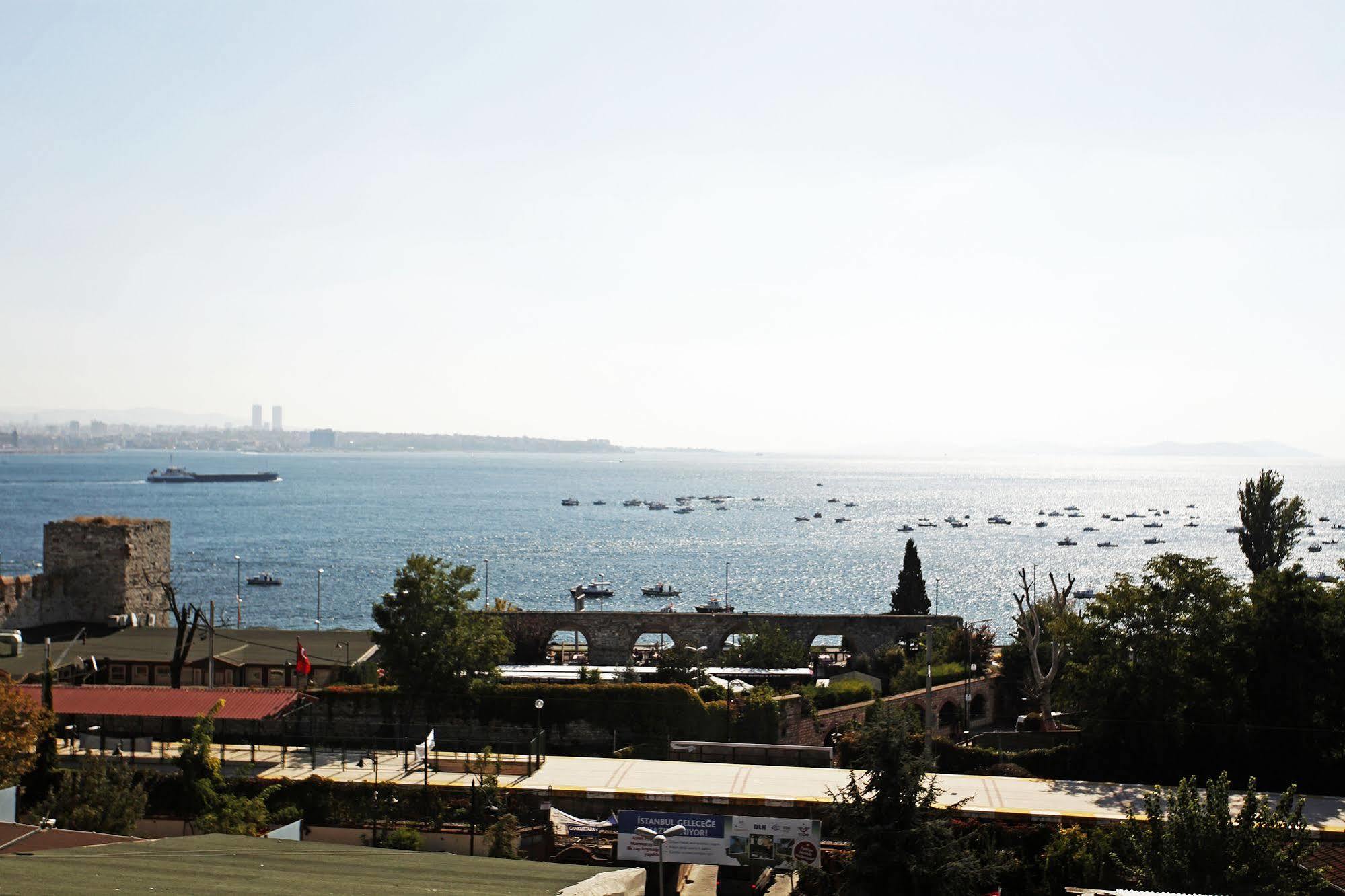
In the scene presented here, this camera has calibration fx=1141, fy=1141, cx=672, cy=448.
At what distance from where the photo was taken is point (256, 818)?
2309 cm

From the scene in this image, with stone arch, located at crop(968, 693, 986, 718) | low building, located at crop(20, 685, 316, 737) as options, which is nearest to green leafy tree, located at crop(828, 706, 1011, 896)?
low building, located at crop(20, 685, 316, 737)

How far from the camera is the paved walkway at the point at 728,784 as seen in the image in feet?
87.2

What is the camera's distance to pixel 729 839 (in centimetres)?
2320

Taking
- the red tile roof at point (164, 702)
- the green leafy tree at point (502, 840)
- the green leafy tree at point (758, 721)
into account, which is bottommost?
the green leafy tree at point (758, 721)

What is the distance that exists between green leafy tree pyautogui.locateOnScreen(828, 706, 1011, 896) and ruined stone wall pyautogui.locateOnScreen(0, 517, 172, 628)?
33.9m

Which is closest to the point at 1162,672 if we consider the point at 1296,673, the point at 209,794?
the point at 1296,673

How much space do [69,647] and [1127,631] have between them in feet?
111

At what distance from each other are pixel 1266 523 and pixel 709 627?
2523cm

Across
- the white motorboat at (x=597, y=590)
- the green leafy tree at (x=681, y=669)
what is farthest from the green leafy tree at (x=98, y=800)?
the white motorboat at (x=597, y=590)

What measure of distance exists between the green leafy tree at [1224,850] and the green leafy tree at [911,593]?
34.1 m

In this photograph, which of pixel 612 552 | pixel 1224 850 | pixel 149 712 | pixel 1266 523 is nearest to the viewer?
pixel 1224 850

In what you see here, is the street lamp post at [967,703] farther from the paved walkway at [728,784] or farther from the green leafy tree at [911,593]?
the green leafy tree at [911,593]

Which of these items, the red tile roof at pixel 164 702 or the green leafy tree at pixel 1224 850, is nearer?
the green leafy tree at pixel 1224 850

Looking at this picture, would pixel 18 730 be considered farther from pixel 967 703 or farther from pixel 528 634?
pixel 967 703
